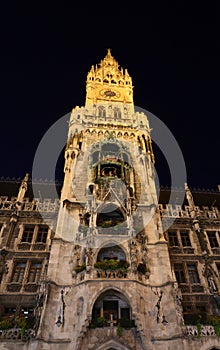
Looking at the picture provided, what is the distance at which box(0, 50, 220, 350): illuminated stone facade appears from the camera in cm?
1844

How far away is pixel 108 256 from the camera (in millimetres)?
23328

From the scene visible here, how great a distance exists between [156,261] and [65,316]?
8630mm

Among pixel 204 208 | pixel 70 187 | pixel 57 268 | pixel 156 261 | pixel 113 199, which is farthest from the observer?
pixel 204 208

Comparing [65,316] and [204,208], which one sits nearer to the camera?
[65,316]

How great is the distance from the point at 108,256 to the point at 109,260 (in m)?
1.56

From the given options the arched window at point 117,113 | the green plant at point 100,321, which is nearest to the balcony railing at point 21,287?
the green plant at point 100,321

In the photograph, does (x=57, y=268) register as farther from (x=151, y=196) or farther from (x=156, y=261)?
(x=151, y=196)

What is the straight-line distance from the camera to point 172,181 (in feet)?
112

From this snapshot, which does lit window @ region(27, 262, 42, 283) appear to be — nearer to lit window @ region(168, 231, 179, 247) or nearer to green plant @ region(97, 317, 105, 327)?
green plant @ region(97, 317, 105, 327)

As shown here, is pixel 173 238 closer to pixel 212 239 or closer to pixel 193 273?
pixel 193 273

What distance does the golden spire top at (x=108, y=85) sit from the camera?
44625 millimetres

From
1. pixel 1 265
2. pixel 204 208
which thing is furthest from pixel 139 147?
pixel 1 265

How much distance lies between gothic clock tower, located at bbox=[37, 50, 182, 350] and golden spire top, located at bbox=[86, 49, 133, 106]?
38.6 ft

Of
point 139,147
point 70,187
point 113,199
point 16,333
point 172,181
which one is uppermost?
point 139,147
